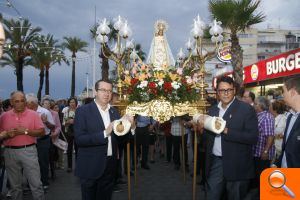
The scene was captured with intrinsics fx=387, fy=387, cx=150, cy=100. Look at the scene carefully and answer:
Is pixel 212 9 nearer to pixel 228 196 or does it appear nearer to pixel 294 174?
pixel 228 196

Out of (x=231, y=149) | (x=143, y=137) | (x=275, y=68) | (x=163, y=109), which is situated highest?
(x=275, y=68)

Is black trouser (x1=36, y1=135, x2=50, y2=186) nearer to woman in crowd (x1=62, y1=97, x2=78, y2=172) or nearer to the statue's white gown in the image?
woman in crowd (x1=62, y1=97, x2=78, y2=172)

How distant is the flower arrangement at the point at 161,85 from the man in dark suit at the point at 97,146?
180 centimetres

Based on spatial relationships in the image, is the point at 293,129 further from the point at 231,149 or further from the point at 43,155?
the point at 43,155

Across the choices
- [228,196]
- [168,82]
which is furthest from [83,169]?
[168,82]

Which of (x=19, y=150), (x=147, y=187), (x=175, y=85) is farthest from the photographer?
(x=147, y=187)

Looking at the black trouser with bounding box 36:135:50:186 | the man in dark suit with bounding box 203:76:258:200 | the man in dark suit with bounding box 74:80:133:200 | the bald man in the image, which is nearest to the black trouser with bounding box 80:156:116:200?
the man in dark suit with bounding box 74:80:133:200

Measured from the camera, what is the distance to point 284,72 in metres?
18.7

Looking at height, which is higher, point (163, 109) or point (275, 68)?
point (275, 68)

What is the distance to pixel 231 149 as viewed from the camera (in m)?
4.34

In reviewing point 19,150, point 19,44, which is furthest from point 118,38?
point 19,44

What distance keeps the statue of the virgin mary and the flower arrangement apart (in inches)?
71.7

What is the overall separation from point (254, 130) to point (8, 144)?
361cm

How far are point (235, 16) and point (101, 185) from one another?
51.1 feet
